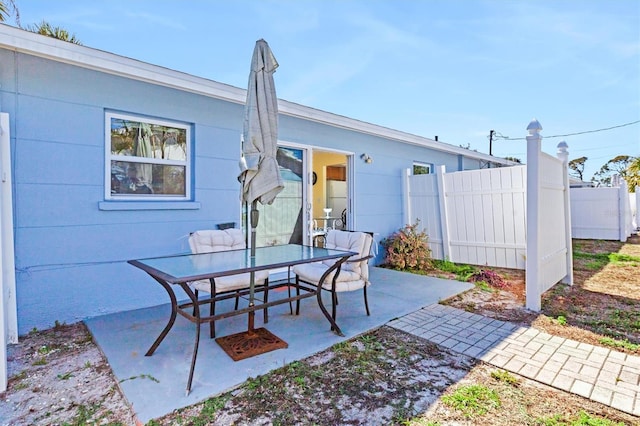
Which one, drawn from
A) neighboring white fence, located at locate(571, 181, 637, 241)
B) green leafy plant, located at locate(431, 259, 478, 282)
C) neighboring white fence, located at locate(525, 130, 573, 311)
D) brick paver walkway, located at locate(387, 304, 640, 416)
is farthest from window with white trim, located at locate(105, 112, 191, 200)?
neighboring white fence, located at locate(571, 181, 637, 241)

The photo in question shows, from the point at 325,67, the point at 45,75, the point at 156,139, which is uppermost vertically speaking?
the point at 325,67

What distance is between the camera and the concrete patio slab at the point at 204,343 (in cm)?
210

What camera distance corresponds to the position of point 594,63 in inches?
370

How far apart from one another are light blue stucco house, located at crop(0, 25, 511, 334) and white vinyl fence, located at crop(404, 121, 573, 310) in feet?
10.2

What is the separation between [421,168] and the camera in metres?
7.92

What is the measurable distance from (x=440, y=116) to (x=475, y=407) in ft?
48.7

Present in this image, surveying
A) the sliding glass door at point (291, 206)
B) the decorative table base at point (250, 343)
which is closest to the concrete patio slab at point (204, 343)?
the decorative table base at point (250, 343)

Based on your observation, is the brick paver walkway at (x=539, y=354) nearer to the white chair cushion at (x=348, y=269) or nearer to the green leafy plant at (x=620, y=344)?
the green leafy plant at (x=620, y=344)

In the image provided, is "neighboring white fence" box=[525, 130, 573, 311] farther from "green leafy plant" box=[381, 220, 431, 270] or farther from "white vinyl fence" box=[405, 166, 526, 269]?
"green leafy plant" box=[381, 220, 431, 270]

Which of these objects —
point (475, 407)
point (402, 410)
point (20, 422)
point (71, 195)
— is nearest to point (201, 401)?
point (20, 422)

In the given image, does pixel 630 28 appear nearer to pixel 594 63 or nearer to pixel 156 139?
pixel 594 63

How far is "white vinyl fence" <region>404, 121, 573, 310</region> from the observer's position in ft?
12.4

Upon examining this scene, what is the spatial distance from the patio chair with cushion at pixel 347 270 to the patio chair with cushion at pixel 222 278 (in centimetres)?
45

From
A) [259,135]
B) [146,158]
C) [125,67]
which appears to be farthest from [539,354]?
[125,67]
